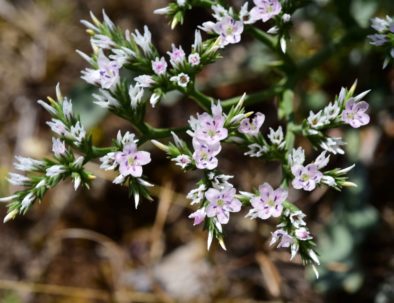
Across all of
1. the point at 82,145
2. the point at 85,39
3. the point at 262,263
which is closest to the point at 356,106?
the point at 82,145

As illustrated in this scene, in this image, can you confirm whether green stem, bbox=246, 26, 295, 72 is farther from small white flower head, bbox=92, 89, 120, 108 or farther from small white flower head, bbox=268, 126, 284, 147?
small white flower head, bbox=92, 89, 120, 108

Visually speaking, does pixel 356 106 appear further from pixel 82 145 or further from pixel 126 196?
pixel 126 196

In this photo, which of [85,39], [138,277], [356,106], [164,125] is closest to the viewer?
[356,106]

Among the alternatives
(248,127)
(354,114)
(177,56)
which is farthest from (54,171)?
(354,114)

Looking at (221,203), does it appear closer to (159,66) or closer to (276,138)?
(276,138)

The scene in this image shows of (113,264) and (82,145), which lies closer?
(82,145)

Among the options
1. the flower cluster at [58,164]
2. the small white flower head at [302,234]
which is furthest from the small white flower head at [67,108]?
the small white flower head at [302,234]
